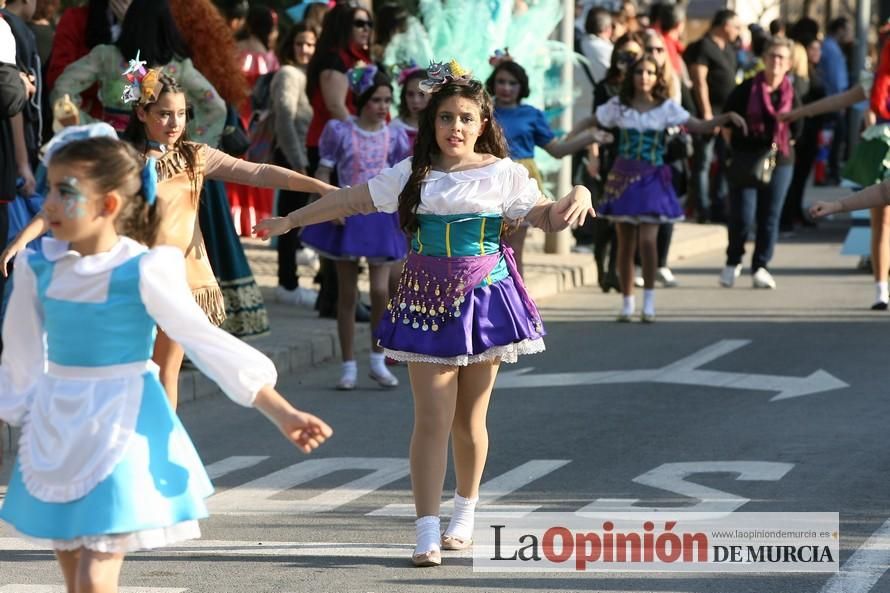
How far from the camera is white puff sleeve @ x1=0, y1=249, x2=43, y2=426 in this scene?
4.93 meters

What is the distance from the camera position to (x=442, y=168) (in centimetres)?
672

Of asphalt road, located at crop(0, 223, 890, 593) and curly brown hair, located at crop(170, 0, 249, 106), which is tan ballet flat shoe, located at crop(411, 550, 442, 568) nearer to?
asphalt road, located at crop(0, 223, 890, 593)

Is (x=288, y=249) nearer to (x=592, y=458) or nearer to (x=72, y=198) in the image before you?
(x=592, y=458)

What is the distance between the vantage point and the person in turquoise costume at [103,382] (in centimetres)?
475

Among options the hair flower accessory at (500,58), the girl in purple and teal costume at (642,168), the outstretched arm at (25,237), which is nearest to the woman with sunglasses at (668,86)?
the girl in purple and teal costume at (642,168)

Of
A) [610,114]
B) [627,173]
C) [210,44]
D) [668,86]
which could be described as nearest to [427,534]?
[210,44]

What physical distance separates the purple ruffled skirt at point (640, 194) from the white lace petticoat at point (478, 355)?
6325mm

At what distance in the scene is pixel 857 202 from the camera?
25.7 ft

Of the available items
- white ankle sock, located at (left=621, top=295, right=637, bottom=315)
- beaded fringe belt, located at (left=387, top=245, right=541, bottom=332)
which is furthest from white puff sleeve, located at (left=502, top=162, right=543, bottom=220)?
white ankle sock, located at (left=621, top=295, right=637, bottom=315)

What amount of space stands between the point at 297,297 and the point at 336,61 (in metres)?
2.46

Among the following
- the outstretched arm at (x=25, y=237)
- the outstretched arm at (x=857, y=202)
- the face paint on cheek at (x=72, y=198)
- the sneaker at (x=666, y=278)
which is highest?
the face paint on cheek at (x=72, y=198)

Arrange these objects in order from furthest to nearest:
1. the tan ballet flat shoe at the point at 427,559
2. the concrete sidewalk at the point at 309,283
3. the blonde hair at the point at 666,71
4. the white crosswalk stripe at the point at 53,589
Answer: the blonde hair at the point at 666,71 → the concrete sidewalk at the point at 309,283 → the tan ballet flat shoe at the point at 427,559 → the white crosswalk stripe at the point at 53,589

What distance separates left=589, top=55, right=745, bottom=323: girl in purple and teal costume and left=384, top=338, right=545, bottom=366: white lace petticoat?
6284mm

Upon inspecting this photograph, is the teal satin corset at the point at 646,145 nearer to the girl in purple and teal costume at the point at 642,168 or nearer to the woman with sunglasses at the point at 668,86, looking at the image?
the girl in purple and teal costume at the point at 642,168
